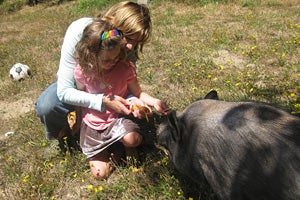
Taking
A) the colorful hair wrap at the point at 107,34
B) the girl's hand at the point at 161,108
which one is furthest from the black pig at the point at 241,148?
the colorful hair wrap at the point at 107,34

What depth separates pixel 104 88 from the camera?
3633 mm

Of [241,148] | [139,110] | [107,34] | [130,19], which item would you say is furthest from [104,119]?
[241,148]

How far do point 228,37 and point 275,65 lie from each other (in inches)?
68.8

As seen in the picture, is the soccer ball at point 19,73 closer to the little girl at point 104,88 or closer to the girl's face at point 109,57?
the little girl at point 104,88

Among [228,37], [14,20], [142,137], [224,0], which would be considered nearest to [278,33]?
[228,37]

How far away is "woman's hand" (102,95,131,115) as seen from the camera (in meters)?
3.40

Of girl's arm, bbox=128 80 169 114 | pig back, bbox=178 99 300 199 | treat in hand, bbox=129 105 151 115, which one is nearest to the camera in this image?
pig back, bbox=178 99 300 199

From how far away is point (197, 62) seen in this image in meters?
5.91

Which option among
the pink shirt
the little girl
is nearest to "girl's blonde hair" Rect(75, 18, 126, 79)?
the little girl

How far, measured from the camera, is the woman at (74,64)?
331 cm

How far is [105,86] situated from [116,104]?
25cm

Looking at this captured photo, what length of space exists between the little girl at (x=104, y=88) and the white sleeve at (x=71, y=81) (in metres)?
0.07

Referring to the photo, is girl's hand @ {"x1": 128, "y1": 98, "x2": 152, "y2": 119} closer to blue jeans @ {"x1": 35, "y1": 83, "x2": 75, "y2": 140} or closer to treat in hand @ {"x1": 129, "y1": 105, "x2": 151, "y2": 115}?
treat in hand @ {"x1": 129, "y1": 105, "x2": 151, "y2": 115}

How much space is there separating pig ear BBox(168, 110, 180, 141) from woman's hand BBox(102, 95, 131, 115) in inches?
27.6
